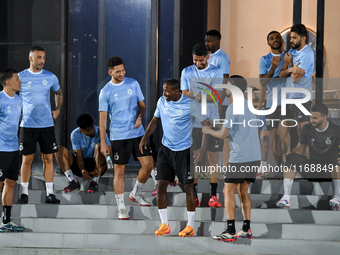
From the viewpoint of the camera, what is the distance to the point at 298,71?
666 centimetres

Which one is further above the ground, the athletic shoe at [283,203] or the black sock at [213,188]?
the black sock at [213,188]

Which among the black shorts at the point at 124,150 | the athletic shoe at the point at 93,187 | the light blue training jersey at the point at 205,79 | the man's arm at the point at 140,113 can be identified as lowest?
the athletic shoe at the point at 93,187

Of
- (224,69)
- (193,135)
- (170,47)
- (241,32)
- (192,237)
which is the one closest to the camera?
(192,237)

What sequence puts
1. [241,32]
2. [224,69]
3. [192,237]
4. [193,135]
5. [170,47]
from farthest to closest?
[241,32], [170,47], [224,69], [193,135], [192,237]

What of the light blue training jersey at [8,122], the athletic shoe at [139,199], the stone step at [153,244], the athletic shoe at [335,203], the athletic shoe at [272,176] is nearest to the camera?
the stone step at [153,244]

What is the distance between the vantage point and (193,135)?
6.26 meters

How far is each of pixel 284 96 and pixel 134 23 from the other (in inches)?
132

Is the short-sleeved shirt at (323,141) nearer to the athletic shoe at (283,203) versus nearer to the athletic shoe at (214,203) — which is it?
the athletic shoe at (283,203)

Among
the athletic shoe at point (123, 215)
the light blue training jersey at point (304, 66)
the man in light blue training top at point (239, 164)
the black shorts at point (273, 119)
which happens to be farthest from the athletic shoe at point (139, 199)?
the light blue training jersey at point (304, 66)

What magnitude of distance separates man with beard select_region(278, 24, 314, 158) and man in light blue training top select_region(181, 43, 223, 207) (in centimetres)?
104

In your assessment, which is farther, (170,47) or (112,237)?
(170,47)

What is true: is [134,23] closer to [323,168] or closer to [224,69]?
[224,69]

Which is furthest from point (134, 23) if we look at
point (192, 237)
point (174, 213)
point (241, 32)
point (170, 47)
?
point (192, 237)

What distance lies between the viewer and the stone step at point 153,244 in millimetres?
5473
